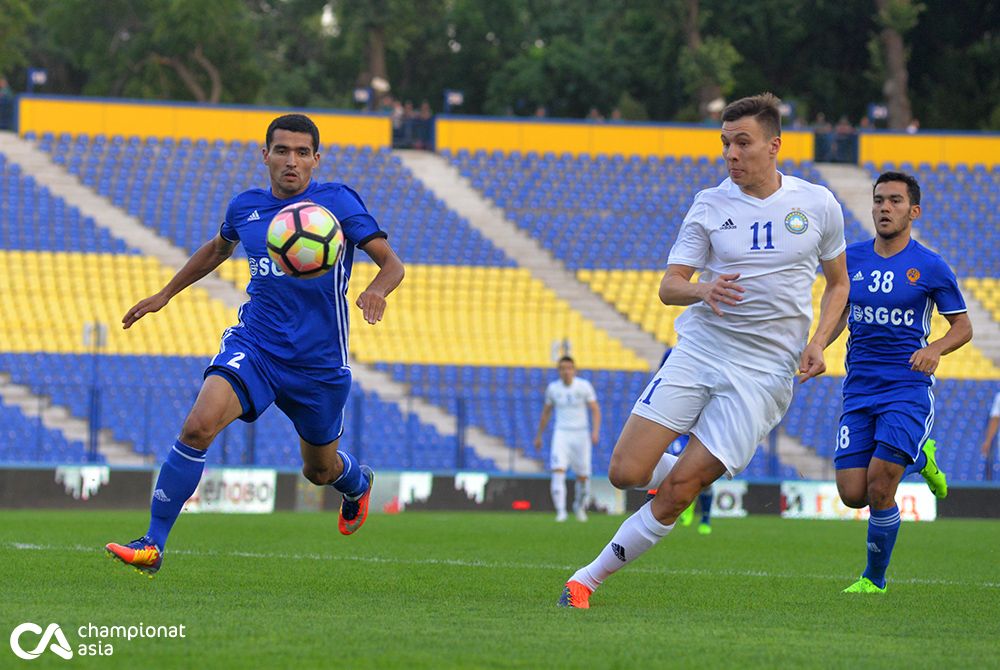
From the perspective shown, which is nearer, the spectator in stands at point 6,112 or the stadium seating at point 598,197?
the stadium seating at point 598,197

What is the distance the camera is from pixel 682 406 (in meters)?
7.30

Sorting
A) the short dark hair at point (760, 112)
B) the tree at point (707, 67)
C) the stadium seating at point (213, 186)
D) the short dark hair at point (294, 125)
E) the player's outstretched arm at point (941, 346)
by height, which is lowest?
the player's outstretched arm at point (941, 346)

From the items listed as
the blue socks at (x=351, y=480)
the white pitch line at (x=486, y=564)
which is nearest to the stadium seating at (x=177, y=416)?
the white pitch line at (x=486, y=564)

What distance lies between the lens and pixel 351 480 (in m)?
9.39

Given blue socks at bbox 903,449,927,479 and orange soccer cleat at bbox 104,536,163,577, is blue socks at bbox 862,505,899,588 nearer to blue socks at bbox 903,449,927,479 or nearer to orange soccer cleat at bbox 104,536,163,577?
blue socks at bbox 903,449,927,479

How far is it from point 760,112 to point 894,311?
6.73ft

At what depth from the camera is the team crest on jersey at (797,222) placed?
291 inches

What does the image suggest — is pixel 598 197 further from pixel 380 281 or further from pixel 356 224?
pixel 380 281

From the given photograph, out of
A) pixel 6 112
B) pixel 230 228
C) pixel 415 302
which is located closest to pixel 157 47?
pixel 6 112

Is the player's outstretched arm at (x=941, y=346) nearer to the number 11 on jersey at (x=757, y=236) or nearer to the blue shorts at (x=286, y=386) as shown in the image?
the number 11 on jersey at (x=757, y=236)

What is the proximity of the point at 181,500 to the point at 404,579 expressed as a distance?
1761mm

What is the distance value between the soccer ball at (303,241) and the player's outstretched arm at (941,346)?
129 inches

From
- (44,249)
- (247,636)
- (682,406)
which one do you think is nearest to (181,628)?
(247,636)

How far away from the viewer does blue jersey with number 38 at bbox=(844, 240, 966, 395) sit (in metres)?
8.89
